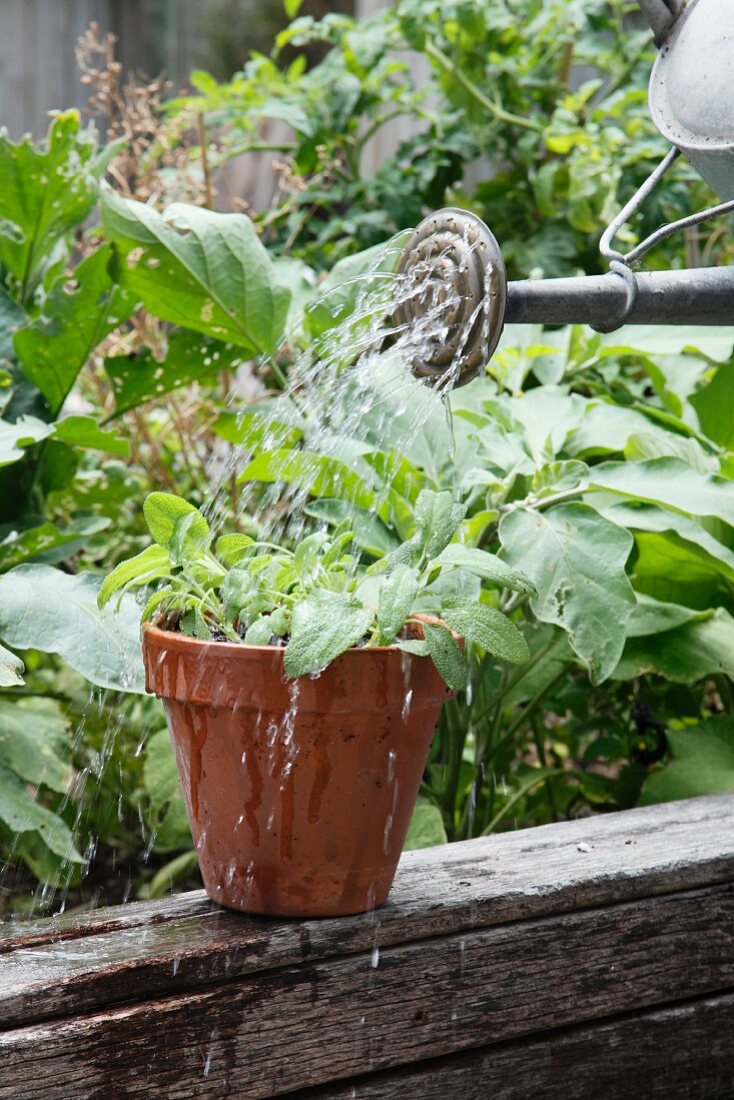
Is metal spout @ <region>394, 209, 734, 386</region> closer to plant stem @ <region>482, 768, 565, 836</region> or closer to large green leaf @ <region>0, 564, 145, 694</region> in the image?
large green leaf @ <region>0, 564, 145, 694</region>

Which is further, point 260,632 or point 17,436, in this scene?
point 17,436

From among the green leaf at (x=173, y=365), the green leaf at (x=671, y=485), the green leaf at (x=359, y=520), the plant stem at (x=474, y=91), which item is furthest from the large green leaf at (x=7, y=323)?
the plant stem at (x=474, y=91)

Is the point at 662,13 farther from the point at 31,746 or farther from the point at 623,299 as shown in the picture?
the point at 31,746

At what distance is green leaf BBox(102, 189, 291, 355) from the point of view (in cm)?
163

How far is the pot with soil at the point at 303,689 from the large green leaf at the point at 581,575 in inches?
7.1

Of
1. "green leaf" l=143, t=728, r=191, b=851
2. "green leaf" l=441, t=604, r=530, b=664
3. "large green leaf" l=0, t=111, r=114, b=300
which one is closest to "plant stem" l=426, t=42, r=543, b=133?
"large green leaf" l=0, t=111, r=114, b=300

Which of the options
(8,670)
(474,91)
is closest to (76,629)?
(8,670)

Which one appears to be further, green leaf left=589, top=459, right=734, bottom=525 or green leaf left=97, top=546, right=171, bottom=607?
green leaf left=589, top=459, right=734, bottom=525

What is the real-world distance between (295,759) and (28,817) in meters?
0.50

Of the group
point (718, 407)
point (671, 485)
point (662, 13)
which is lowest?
point (718, 407)

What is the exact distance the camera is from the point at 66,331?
5.36ft

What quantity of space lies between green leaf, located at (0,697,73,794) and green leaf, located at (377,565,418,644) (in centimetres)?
62

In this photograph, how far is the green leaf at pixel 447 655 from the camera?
100 cm

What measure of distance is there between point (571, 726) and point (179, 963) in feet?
3.31
